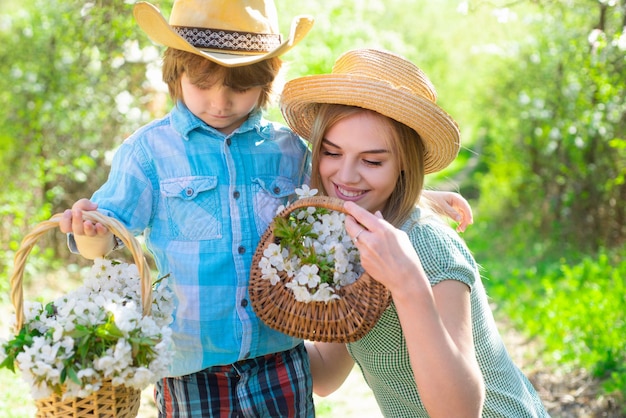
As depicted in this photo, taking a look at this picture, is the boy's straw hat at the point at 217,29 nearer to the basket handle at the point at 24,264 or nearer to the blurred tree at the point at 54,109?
the basket handle at the point at 24,264

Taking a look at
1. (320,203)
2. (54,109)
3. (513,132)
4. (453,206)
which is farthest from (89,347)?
(513,132)

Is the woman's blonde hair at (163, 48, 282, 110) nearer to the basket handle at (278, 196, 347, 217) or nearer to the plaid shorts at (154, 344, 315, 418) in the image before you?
the basket handle at (278, 196, 347, 217)

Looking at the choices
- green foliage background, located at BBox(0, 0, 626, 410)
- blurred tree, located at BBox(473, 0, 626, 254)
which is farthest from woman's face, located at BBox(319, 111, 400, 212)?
blurred tree, located at BBox(473, 0, 626, 254)

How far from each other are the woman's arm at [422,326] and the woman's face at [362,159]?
13.1 inches

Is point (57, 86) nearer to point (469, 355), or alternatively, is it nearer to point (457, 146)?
point (457, 146)

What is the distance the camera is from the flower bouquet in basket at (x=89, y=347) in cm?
190

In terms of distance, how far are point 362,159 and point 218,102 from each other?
54 cm

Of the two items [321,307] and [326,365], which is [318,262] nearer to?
[321,307]

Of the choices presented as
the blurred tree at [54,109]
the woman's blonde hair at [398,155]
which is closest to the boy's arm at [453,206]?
the woman's blonde hair at [398,155]

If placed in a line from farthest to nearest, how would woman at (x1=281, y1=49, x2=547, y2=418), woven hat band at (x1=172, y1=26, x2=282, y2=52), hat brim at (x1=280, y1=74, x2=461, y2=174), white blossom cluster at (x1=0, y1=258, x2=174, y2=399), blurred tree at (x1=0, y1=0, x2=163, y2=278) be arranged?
blurred tree at (x1=0, y1=0, x2=163, y2=278), woven hat band at (x1=172, y1=26, x2=282, y2=52), hat brim at (x1=280, y1=74, x2=461, y2=174), woman at (x1=281, y1=49, x2=547, y2=418), white blossom cluster at (x1=0, y1=258, x2=174, y2=399)

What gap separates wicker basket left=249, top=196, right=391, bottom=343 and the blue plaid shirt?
199mm

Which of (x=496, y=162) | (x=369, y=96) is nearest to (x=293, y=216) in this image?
(x=369, y=96)

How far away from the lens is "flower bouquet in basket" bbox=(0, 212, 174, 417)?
6.24 ft

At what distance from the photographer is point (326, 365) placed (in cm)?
→ 297
